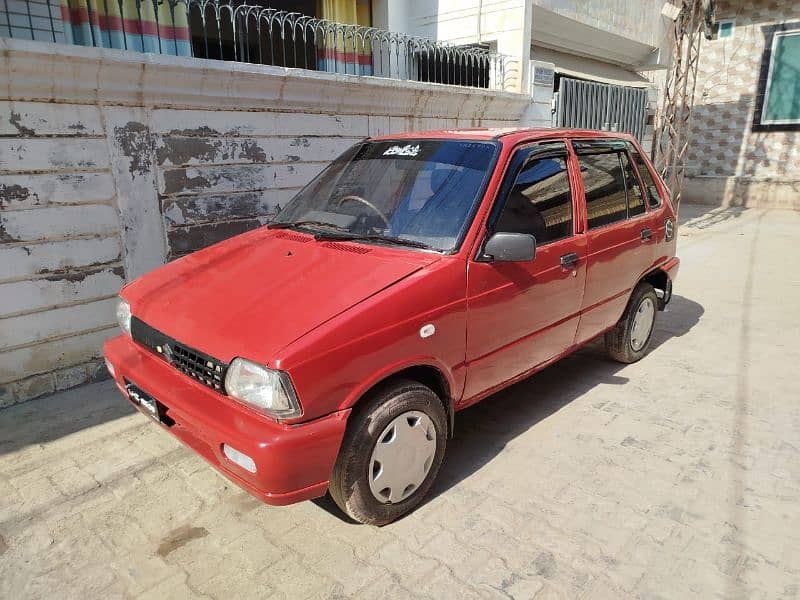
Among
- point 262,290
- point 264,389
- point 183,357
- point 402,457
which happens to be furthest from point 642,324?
point 183,357

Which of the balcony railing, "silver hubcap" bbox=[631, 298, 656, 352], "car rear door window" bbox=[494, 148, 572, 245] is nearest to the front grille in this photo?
"car rear door window" bbox=[494, 148, 572, 245]

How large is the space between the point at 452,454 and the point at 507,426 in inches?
19.9

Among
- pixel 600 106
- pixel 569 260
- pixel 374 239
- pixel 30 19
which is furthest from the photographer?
pixel 600 106

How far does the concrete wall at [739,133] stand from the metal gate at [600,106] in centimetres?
401

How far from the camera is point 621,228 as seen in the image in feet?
13.1

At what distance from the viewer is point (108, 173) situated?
4.25 meters

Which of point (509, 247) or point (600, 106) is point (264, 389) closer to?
point (509, 247)

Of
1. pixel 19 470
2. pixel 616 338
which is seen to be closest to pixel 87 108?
pixel 19 470

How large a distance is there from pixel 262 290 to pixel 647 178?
3.33m

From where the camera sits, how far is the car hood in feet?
7.80

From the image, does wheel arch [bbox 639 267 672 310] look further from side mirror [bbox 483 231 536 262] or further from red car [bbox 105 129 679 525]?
side mirror [bbox 483 231 536 262]

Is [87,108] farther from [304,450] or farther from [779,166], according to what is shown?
[779,166]

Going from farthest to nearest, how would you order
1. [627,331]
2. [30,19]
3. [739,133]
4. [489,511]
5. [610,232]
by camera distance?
[739,133]
[30,19]
[627,331]
[610,232]
[489,511]

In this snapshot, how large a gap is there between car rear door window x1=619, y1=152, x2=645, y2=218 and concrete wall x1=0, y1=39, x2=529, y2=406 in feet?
9.41
